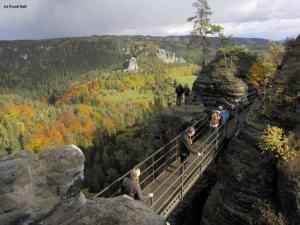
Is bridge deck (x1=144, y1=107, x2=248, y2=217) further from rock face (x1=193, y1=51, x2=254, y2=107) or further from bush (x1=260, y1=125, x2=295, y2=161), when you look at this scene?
rock face (x1=193, y1=51, x2=254, y2=107)

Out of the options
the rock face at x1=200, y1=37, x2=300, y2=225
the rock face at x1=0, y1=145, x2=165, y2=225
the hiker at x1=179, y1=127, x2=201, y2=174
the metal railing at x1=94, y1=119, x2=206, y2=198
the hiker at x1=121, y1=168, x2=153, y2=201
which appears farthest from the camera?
the hiker at x1=179, y1=127, x2=201, y2=174

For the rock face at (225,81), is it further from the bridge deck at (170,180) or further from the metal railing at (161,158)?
the bridge deck at (170,180)

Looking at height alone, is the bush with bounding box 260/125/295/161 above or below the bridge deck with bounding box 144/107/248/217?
above

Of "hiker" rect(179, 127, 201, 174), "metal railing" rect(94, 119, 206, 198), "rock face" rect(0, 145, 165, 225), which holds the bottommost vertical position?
"metal railing" rect(94, 119, 206, 198)

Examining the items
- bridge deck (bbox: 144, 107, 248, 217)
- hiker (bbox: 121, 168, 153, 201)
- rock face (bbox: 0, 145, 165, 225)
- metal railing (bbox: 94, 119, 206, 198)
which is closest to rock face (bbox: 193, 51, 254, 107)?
metal railing (bbox: 94, 119, 206, 198)

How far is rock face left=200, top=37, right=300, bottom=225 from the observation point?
10734mm

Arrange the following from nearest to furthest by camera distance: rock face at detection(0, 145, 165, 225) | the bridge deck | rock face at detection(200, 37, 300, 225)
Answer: rock face at detection(0, 145, 165, 225) < rock face at detection(200, 37, 300, 225) < the bridge deck

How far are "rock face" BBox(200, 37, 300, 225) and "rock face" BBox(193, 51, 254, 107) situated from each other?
441 inches

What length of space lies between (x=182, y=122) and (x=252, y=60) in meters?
9.16

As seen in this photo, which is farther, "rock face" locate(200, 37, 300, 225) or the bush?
the bush

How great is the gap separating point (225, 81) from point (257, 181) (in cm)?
1487

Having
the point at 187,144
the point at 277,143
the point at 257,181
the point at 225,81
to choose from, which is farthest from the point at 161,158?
the point at 277,143

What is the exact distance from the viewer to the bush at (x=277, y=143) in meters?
11.2

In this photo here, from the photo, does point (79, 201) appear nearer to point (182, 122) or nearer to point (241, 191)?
point (241, 191)
